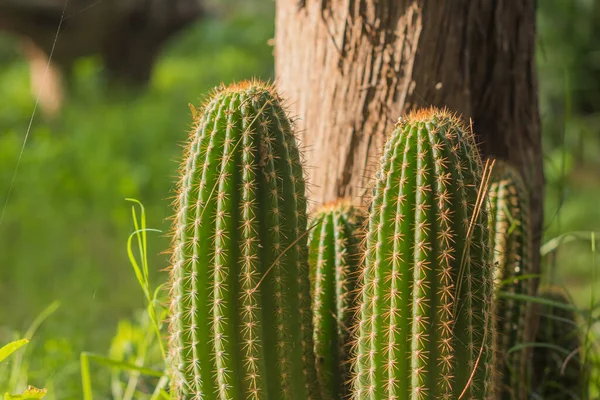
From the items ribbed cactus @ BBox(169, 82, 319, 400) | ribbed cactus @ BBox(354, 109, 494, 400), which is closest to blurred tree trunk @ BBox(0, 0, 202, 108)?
ribbed cactus @ BBox(169, 82, 319, 400)

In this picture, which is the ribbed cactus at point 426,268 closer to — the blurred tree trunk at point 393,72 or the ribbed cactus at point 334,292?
the ribbed cactus at point 334,292

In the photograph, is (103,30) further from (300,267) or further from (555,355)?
(300,267)

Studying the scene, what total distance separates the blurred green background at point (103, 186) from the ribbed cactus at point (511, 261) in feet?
1.26

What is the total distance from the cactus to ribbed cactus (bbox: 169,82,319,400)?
3.52 feet

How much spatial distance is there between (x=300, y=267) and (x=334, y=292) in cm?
24

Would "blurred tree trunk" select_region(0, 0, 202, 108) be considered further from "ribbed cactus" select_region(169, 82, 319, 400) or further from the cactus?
"ribbed cactus" select_region(169, 82, 319, 400)

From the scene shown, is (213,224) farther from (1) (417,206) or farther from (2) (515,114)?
(2) (515,114)

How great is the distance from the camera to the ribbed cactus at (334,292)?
6.25 feet

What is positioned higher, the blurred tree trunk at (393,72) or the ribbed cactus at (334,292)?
the blurred tree trunk at (393,72)

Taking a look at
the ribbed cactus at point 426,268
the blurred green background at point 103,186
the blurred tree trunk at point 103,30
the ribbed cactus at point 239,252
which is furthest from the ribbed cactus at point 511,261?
the blurred tree trunk at point 103,30

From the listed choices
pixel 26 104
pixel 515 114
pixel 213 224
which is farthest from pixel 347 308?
pixel 26 104

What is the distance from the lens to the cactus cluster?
1.53 meters

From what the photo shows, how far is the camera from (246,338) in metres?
1.65

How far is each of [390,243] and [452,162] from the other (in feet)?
0.66
